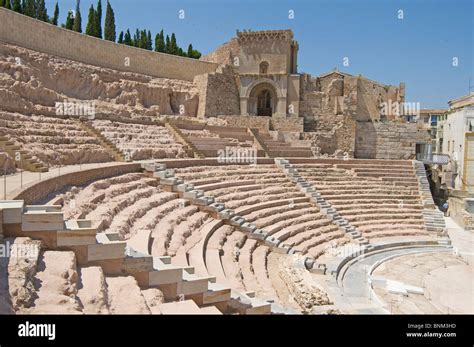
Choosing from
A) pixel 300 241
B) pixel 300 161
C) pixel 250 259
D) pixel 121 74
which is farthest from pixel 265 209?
pixel 121 74

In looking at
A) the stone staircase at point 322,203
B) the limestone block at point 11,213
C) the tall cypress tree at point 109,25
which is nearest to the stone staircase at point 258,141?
the stone staircase at point 322,203

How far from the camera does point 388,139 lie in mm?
22812

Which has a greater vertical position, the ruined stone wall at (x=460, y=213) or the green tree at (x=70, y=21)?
the green tree at (x=70, y=21)

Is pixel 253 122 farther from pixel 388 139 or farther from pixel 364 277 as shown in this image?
pixel 364 277

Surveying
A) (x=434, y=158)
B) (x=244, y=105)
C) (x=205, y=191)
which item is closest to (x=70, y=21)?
(x=244, y=105)

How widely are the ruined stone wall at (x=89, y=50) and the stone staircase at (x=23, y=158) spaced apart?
9557 mm

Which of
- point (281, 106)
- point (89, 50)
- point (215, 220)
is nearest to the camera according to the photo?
point (215, 220)

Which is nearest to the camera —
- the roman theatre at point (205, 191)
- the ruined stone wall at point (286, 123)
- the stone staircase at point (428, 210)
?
the roman theatre at point (205, 191)

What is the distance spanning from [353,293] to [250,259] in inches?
107

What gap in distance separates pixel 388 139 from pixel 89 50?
17.9 meters

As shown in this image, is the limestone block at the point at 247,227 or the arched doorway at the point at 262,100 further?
the arched doorway at the point at 262,100

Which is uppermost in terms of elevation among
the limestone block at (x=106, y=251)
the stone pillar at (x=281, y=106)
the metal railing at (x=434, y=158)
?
the stone pillar at (x=281, y=106)

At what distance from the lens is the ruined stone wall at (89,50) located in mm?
17156

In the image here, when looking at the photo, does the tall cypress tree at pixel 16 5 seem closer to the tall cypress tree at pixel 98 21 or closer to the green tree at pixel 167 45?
Answer: the tall cypress tree at pixel 98 21
